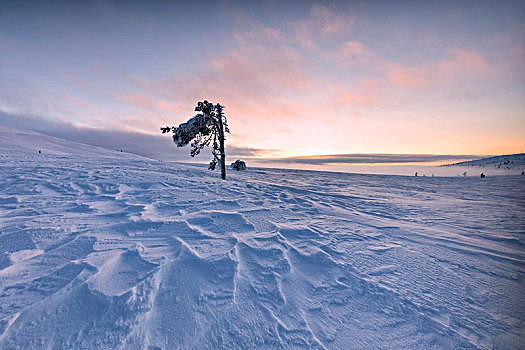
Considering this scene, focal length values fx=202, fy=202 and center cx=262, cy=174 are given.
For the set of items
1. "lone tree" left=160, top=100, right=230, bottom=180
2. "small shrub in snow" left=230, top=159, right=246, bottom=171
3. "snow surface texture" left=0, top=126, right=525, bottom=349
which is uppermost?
"lone tree" left=160, top=100, right=230, bottom=180

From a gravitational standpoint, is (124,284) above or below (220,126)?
below

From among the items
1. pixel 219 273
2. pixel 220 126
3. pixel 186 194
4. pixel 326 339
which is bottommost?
pixel 326 339

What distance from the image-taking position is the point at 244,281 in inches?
96.0

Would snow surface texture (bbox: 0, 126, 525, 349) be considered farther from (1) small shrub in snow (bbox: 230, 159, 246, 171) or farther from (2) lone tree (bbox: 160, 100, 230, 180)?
(1) small shrub in snow (bbox: 230, 159, 246, 171)

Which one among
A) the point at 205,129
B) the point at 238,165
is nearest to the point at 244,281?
the point at 205,129

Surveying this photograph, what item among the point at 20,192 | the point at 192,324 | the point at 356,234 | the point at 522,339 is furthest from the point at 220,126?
the point at 522,339

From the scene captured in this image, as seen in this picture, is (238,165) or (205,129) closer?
(205,129)

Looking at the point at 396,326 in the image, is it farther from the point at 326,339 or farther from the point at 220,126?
the point at 220,126

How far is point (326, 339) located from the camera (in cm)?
183

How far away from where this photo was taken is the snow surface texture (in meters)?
1.80

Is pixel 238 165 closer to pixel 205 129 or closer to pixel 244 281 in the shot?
pixel 205 129

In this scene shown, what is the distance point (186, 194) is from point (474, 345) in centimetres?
600

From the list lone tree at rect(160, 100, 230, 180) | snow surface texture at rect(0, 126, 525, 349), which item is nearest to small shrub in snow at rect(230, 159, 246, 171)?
lone tree at rect(160, 100, 230, 180)

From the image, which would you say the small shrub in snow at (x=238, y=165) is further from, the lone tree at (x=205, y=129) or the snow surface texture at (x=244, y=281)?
the snow surface texture at (x=244, y=281)
